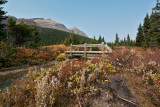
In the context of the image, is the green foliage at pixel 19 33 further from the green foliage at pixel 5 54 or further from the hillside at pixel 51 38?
the hillside at pixel 51 38

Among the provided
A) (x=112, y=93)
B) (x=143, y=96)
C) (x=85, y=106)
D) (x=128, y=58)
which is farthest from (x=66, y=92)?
(x=128, y=58)

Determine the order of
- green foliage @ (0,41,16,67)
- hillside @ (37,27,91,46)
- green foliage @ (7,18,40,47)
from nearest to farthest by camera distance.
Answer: green foliage @ (0,41,16,67) → green foliage @ (7,18,40,47) → hillside @ (37,27,91,46)

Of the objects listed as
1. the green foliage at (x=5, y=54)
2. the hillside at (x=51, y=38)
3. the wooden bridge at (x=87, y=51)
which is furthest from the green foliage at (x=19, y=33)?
the hillside at (x=51, y=38)

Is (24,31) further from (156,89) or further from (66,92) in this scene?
(156,89)

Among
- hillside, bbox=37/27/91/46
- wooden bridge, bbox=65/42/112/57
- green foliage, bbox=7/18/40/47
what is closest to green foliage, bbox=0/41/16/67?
wooden bridge, bbox=65/42/112/57

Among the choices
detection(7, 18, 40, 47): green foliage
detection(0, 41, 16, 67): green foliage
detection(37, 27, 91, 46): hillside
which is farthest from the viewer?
detection(37, 27, 91, 46): hillside

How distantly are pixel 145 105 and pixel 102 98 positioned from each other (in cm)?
106

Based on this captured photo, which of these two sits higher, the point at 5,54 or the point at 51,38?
the point at 51,38

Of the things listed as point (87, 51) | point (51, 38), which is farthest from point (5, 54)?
point (51, 38)

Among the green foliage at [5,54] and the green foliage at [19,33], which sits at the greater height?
the green foliage at [19,33]

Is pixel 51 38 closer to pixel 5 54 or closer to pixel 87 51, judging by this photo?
pixel 5 54

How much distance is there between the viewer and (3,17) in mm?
15234

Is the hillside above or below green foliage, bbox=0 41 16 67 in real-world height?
above

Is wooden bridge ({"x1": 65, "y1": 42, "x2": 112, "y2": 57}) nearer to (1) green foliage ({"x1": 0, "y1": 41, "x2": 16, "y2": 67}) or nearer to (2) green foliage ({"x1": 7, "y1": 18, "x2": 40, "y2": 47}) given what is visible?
(1) green foliage ({"x1": 0, "y1": 41, "x2": 16, "y2": 67})
